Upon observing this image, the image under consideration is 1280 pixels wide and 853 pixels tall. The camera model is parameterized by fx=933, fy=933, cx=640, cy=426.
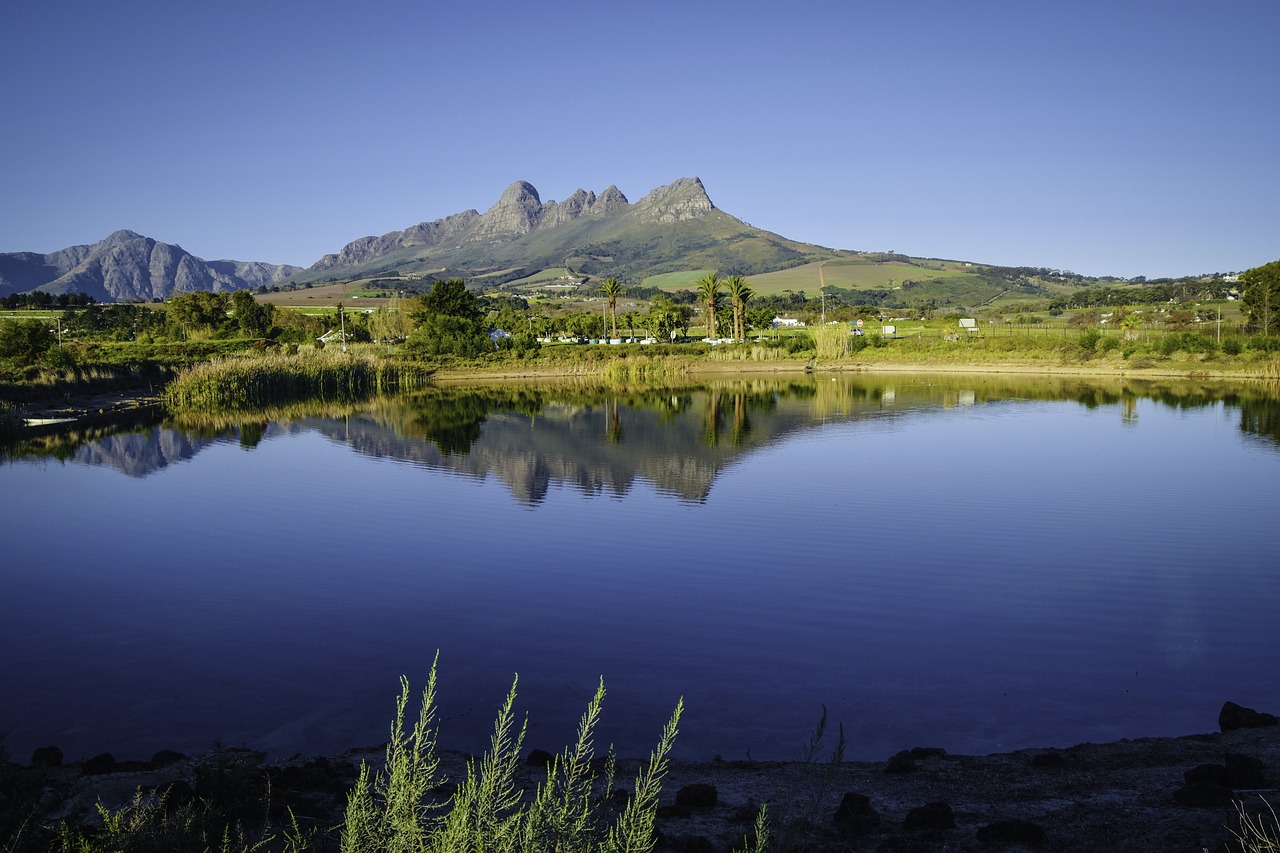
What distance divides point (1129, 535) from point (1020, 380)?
41.8m

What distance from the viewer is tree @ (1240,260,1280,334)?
5784 cm

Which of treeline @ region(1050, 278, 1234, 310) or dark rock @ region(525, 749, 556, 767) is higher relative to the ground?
treeline @ region(1050, 278, 1234, 310)

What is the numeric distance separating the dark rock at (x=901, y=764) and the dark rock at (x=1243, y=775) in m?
1.73

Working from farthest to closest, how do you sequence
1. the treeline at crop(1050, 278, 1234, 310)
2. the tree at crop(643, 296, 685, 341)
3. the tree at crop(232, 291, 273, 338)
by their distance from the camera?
the treeline at crop(1050, 278, 1234, 310) → the tree at crop(643, 296, 685, 341) → the tree at crop(232, 291, 273, 338)

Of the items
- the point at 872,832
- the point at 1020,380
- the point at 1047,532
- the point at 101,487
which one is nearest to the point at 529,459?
the point at 101,487

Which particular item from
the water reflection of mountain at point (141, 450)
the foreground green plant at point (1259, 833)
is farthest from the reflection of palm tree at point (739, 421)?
the foreground green plant at point (1259, 833)

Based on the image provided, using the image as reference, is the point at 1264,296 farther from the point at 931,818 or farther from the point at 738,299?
the point at 931,818

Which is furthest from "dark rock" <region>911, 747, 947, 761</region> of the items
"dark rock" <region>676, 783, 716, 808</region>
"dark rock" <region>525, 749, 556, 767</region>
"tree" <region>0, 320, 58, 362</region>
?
"tree" <region>0, 320, 58, 362</region>

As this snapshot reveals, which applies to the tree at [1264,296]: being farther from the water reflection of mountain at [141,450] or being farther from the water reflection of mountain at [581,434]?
the water reflection of mountain at [141,450]

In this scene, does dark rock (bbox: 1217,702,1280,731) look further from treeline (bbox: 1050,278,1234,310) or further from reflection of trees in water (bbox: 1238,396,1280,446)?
treeline (bbox: 1050,278,1234,310)

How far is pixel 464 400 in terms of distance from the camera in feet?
141

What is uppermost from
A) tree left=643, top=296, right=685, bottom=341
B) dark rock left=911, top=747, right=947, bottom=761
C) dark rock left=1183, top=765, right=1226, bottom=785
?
tree left=643, top=296, right=685, bottom=341

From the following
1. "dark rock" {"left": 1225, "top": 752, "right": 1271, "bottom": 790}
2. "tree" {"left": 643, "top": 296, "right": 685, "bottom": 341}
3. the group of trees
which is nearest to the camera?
"dark rock" {"left": 1225, "top": 752, "right": 1271, "bottom": 790}

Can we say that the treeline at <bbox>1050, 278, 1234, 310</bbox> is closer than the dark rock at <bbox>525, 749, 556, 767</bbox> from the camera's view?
No
